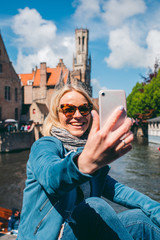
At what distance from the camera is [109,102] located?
3.42ft

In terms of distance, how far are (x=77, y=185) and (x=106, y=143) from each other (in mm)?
293

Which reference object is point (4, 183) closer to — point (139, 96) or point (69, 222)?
point (69, 222)

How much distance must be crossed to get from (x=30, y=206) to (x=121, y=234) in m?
0.64

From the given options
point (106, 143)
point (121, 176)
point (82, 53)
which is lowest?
point (121, 176)

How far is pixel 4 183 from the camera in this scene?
54.3 ft

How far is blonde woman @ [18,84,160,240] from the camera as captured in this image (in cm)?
98

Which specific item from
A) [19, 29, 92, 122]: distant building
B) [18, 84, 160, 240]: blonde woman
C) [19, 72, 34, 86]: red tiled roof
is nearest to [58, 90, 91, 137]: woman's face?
[18, 84, 160, 240]: blonde woman

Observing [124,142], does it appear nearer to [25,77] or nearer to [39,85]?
[39,85]

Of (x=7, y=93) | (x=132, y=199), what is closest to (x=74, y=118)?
(x=132, y=199)

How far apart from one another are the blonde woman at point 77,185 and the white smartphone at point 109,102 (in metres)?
0.03

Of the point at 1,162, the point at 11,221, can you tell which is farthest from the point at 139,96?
the point at 11,221

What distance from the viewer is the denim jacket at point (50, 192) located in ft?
3.53

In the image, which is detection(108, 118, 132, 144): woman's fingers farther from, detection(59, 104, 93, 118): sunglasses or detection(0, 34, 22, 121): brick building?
detection(0, 34, 22, 121): brick building

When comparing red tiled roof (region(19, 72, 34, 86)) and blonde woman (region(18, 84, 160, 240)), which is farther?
red tiled roof (region(19, 72, 34, 86))
